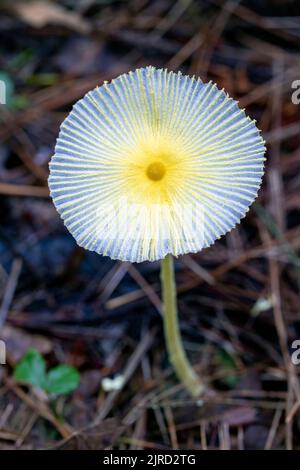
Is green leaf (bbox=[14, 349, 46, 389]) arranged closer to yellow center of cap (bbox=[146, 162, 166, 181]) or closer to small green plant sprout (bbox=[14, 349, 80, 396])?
small green plant sprout (bbox=[14, 349, 80, 396])

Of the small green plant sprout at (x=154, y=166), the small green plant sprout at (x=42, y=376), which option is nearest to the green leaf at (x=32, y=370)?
the small green plant sprout at (x=42, y=376)

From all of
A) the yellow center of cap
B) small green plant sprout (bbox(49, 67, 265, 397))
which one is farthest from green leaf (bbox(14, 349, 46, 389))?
the yellow center of cap

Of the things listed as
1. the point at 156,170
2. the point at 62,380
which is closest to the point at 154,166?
the point at 156,170

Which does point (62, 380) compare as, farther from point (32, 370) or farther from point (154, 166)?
point (154, 166)

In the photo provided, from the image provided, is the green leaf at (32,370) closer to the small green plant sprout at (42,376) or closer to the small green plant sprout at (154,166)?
the small green plant sprout at (42,376)

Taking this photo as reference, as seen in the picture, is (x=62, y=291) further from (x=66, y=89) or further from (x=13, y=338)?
(x=66, y=89)
